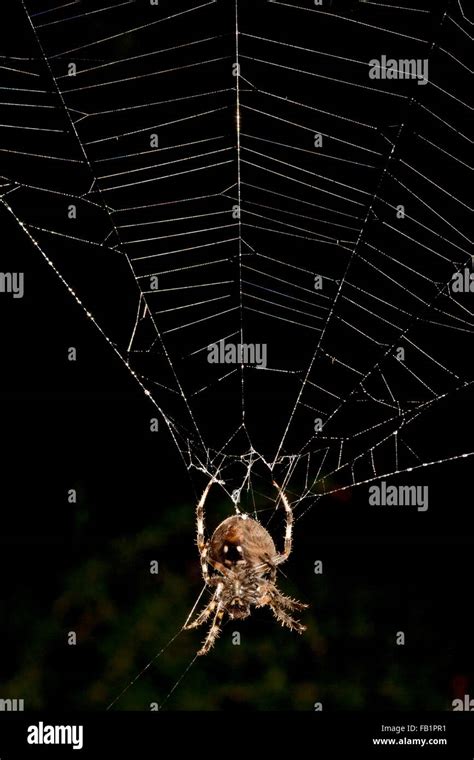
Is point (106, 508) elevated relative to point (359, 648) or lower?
elevated

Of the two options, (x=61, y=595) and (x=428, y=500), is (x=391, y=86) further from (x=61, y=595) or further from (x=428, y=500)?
(x=61, y=595)

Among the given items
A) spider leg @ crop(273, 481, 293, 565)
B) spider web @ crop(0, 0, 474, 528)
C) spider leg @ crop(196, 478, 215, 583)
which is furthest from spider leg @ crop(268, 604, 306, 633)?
spider web @ crop(0, 0, 474, 528)

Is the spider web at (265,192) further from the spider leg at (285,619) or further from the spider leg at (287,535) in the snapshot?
the spider leg at (285,619)

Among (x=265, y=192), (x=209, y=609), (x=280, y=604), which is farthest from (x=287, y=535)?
(x=265, y=192)

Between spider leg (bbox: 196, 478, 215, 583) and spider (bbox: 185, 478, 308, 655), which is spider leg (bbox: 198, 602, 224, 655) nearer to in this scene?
spider (bbox: 185, 478, 308, 655)

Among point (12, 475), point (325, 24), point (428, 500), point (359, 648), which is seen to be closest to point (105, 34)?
point (325, 24)

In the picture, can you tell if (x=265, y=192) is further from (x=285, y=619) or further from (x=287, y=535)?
(x=285, y=619)
